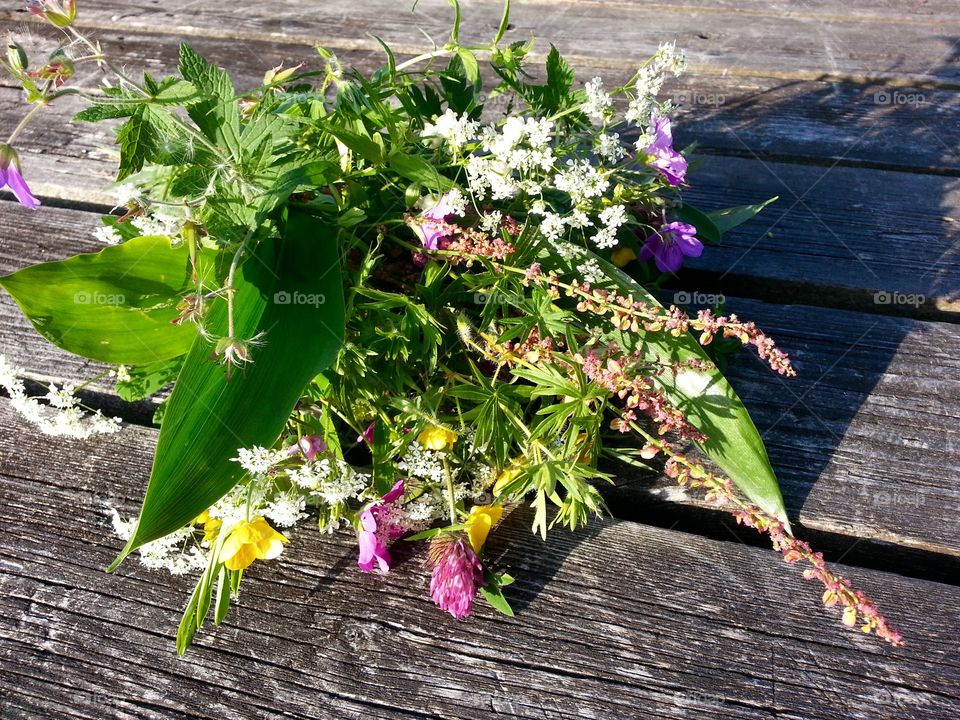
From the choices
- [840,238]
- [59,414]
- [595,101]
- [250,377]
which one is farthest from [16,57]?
[840,238]

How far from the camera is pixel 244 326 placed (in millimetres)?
795

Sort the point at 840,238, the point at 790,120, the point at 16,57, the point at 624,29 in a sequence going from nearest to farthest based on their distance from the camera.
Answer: the point at 16,57 → the point at 840,238 → the point at 790,120 → the point at 624,29

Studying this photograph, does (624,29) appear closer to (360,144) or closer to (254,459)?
(360,144)

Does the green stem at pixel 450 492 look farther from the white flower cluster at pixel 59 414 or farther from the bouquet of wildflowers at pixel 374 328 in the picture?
the white flower cluster at pixel 59 414

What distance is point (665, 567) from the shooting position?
0.88m

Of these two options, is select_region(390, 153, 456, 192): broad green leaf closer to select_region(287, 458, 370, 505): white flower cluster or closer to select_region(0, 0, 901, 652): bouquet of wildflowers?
select_region(0, 0, 901, 652): bouquet of wildflowers

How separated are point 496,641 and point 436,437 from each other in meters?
0.24

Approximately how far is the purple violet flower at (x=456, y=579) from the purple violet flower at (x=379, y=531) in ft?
0.25

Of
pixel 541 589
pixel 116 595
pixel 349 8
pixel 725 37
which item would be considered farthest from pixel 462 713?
pixel 349 8

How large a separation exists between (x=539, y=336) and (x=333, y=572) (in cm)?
38

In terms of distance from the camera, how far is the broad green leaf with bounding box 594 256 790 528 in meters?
0.86

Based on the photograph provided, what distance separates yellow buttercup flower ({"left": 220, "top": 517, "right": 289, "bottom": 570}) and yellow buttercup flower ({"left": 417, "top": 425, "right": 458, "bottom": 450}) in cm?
20

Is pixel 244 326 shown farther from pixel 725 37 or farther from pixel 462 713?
pixel 725 37

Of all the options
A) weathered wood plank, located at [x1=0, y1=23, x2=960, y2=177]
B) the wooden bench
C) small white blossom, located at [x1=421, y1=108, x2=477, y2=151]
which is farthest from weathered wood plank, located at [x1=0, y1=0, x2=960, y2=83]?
small white blossom, located at [x1=421, y1=108, x2=477, y2=151]
